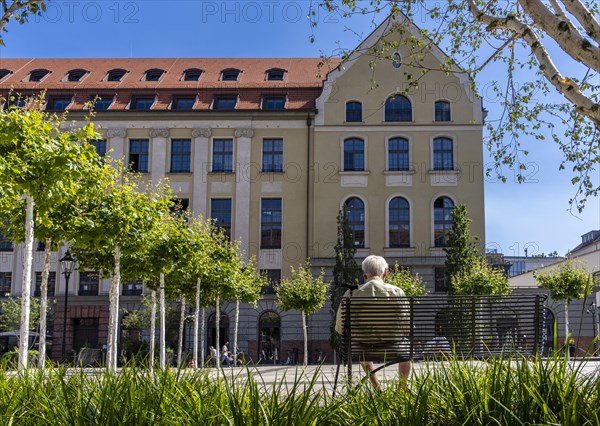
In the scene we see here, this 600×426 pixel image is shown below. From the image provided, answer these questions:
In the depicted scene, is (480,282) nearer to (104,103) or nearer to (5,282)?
(104,103)

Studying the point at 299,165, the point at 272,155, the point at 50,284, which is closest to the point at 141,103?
the point at 272,155

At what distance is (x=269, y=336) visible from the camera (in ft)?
145

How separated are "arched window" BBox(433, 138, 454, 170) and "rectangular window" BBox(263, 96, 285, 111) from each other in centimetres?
993

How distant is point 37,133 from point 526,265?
115m

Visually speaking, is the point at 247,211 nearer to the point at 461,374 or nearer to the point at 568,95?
the point at 568,95

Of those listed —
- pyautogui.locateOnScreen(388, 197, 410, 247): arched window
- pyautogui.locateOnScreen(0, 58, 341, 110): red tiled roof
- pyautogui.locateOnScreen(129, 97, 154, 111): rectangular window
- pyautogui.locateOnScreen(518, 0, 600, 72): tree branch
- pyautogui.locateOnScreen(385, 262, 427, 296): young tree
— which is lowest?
pyautogui.locateOnScreen(385, 262, 427, 296): young tree

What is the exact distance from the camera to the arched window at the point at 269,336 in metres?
43.8

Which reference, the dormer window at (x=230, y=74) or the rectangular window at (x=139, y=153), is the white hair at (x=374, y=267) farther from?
the dormer window at (x=230, y=74)

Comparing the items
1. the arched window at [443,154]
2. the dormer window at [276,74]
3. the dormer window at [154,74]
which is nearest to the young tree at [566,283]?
the arched window at [443,154]

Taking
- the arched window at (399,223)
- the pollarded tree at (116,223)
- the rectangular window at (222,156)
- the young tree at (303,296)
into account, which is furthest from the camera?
the rectangular window at (222,156)

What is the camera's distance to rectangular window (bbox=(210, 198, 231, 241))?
45750 millimetres

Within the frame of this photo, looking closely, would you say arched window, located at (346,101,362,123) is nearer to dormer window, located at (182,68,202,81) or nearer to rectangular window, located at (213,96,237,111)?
rectangular window, located at (213,96,237,111)

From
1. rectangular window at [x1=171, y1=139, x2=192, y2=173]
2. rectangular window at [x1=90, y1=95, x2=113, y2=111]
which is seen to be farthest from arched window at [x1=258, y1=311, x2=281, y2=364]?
rectangular window at [x1=90, y1=95, x2=113, y2=111]

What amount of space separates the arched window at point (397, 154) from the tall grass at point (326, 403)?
4102cm
